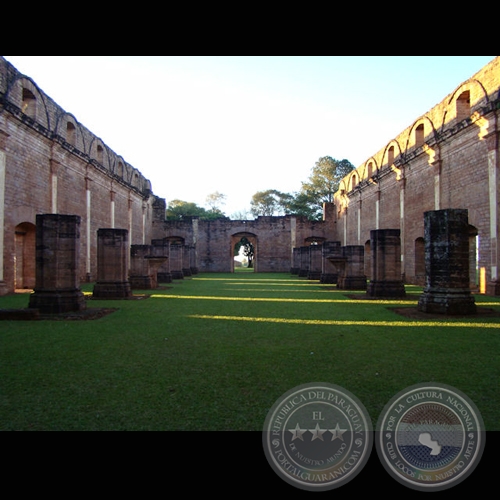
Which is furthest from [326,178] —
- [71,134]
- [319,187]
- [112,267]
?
[112,267]

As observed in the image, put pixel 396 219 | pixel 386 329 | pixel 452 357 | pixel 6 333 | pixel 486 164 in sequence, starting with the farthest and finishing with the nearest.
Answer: pixel 396 219, pixel 486 164, pixel 386 329, pixel 6 333, pixel 452 357

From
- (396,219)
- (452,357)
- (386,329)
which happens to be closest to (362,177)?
(396,219)

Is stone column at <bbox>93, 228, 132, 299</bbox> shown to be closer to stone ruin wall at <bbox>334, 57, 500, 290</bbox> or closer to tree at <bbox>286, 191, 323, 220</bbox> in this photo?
stone ruin wall at <bbox>334, 57, 500, 290</bbox>

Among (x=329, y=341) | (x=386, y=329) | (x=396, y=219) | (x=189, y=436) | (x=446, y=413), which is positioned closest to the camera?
(x=189, y=436)

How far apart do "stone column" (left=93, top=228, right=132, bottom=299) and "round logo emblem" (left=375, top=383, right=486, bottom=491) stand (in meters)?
9.33

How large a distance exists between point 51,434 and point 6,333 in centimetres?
409

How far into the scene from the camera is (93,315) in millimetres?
7766

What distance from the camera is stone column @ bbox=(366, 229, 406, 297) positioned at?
38.2 ft

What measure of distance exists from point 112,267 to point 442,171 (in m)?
12.5

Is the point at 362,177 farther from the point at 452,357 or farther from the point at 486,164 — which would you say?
the point at 452,357

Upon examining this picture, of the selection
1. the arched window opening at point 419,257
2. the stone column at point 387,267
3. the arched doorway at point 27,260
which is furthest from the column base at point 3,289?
the arched window opening at point 419,257

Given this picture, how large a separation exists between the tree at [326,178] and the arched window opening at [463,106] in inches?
1187

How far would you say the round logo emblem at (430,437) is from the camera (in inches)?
75.8

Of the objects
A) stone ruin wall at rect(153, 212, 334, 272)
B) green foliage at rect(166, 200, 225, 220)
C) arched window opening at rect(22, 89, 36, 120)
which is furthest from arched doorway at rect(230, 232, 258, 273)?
arched window opening at rect(22, 89, 36, 120)
